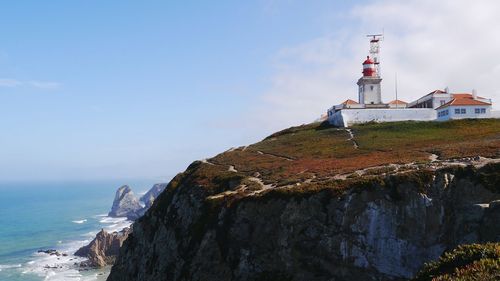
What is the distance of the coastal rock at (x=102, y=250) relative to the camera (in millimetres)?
101250

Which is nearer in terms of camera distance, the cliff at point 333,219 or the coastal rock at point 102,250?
the cliff at point 333,219

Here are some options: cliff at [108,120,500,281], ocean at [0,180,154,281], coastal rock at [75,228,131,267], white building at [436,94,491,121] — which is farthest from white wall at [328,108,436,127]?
coastal rock at [75,228,131,267]

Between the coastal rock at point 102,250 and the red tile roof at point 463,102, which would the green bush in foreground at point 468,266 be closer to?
the red tile roof at point 463,102

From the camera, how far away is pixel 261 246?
125ft

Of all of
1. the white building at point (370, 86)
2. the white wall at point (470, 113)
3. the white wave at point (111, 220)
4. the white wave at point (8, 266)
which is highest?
the white building at point (370, 86)

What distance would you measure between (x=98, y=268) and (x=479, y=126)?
244 feet

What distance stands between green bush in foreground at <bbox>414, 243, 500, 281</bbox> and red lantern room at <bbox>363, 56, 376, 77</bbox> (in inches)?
2990

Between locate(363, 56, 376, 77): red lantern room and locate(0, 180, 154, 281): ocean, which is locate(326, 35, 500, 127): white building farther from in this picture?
locate(0, 180, 154, 281): ocean

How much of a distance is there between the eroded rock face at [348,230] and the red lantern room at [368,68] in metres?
55.8

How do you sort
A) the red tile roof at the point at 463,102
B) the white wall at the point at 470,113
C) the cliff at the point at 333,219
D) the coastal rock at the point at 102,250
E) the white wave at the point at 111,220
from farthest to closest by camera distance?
the white wave at the point at 111,220, the coastal rock at the point at 102,250, the red tile roof at the point at 463,102, the white wall at the point at 470,113, the cliff at the point at 333,219

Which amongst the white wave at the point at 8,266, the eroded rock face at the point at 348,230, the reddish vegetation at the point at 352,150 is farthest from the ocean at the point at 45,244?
the eroded rock face at the point at 348,230

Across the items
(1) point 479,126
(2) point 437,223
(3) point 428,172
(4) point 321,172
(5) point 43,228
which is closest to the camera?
(2) point 437,223

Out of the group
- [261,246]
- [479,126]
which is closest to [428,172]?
[261,246]

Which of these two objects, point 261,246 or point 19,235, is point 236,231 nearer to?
point 261,246
